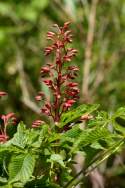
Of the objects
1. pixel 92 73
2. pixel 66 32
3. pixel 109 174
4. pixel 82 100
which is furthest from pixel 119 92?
pixel 66 32

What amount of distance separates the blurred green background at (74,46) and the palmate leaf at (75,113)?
324 cm

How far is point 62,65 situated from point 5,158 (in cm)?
44

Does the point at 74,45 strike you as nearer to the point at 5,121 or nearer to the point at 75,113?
the point at 5,121

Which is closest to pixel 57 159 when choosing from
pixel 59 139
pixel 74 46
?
pixel 59 139

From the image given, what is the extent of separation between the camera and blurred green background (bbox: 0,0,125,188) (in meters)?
5.94

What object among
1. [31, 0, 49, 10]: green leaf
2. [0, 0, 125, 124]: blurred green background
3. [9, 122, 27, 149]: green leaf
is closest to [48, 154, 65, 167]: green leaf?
[9, 122, 27, 149]: green leaf

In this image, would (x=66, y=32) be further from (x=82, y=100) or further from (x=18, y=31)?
(x=18, y=31)

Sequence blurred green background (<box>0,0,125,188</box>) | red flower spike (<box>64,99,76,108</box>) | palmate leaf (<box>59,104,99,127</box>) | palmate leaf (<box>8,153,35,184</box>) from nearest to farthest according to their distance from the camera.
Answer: palmate leaf (<box>8,153,35,184</box>)
palmate leaf (<box>59,104,99,127</box>)
red flower spike (<box>64,99,76,108</box>)
blurred green background (<box>0,0,125,188</box>)

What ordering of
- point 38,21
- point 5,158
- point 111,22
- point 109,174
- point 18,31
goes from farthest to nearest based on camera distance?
1. point 38,21
2. point 18,31
3. point 111,22
4. point 109,174
5. point 5,158

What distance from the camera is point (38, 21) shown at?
7930 millimetres

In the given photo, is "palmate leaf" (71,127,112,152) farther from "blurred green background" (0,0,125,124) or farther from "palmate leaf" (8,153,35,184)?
"blurred green background" (0,0,125,124)

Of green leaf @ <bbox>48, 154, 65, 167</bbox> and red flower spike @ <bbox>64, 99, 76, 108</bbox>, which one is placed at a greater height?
red flower spike @ <bbox>64, 99, 76, 108</bbox>

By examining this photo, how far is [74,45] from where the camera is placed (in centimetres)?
672

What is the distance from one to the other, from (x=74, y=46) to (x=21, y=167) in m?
4.95
